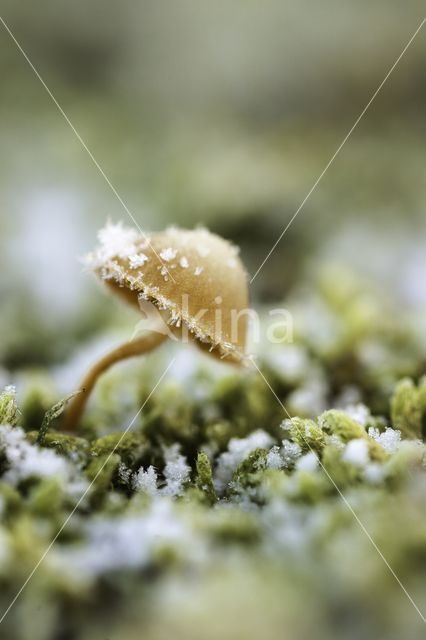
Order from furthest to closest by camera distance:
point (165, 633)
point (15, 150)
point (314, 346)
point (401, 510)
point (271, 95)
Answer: point (271, 95), point (15, 150), point (314, 346), point (401, 510), point (165, 633)

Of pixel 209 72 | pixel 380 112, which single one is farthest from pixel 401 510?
pixel 209 72

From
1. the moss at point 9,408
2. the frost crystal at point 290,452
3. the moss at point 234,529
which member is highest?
the moss at point 9,408

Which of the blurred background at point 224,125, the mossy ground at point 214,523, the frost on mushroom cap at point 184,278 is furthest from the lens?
the blurred background at point 224,125

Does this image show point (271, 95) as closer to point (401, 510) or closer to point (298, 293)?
point (298, 293)

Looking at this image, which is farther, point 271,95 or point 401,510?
point 271,95

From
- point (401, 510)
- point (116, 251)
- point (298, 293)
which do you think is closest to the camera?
point (401, 510)

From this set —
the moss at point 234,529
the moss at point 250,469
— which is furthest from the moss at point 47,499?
the moss at point 250,469

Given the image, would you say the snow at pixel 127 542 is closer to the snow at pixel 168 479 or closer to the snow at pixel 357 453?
the snow at pixel 168 479

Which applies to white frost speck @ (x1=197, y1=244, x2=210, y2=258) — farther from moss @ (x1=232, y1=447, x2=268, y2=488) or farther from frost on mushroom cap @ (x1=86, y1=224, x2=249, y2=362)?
moss @ (x1=232, y1=447, x2=268, y2=488)
